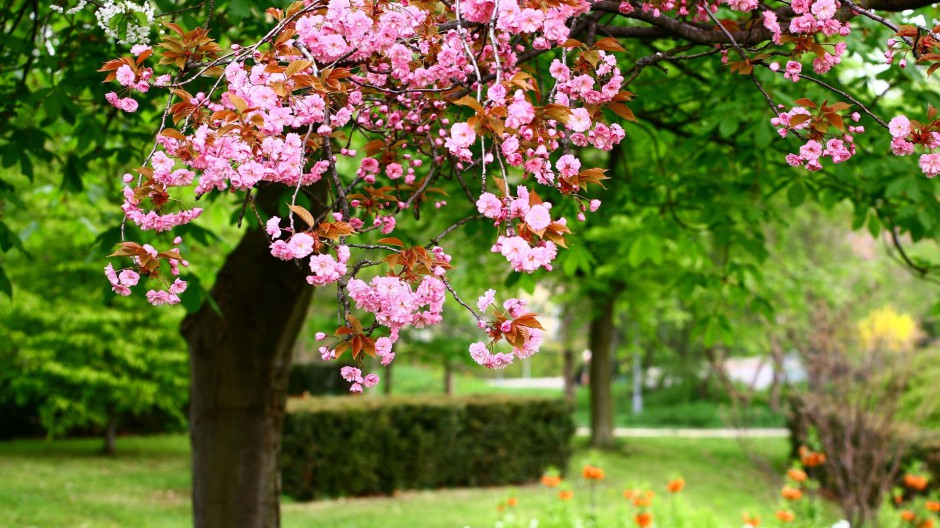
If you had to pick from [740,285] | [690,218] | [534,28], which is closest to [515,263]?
[534,28]

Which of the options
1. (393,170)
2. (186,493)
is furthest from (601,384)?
(393,170)

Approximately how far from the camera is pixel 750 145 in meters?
4.16

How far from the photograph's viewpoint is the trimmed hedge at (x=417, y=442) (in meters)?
10.6

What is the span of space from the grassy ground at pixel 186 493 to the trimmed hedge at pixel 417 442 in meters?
0.29

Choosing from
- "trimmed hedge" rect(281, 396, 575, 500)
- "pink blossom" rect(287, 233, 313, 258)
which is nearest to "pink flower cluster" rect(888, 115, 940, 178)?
"pink blossom" rect(287, 233, 313, 258)

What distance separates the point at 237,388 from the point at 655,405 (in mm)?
25138

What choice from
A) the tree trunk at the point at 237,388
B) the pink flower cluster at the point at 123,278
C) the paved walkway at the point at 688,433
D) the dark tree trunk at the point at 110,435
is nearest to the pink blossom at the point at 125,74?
the pink flower cluster at the point at 123,278

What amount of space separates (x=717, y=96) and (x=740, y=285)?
1.32 metres

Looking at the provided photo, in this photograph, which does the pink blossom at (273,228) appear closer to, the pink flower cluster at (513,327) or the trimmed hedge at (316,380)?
the pink flower cluster at (513,327)

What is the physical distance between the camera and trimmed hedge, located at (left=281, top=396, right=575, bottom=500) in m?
10.6

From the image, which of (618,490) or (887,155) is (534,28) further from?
(618,490)

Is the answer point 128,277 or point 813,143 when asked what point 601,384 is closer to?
point 813,143

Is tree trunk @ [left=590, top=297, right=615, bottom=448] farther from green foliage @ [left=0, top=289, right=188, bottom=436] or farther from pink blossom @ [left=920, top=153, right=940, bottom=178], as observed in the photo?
pink blossom @ [left=920, top=153, right=940, bottom=178]

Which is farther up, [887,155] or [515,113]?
[887,155]
